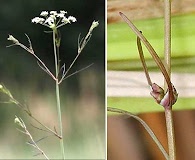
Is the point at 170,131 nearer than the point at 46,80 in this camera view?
Yes

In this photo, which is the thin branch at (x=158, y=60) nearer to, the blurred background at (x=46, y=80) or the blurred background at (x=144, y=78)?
the blurred background at (x=144, y=78)

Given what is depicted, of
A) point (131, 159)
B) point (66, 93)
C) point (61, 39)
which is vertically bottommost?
point (131, 159)

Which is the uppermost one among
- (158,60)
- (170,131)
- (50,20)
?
(50,20)

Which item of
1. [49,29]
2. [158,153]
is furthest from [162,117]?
[49,29]

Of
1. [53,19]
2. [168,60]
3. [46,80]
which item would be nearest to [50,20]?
[53,19]

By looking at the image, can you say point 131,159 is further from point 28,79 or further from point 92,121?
point 28,79

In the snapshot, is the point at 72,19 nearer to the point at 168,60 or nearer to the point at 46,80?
the point at 46,80
